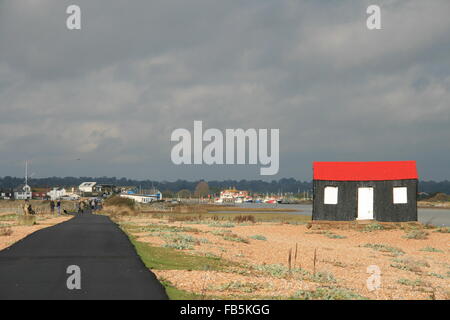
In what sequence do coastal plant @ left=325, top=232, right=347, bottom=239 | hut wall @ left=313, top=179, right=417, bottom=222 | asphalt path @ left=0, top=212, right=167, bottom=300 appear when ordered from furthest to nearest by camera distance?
hut wall @ left=313, top=179, right=417, bottom=222 → coastal plant @ left=325, top=232, right=347, bottom=239 → asphalt path @ left=0, top=212, right=167, bottom=300

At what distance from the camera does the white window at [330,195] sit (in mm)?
44719

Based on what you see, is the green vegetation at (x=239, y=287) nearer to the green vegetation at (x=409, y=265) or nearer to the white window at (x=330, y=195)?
the green vegetation at (x=409, y=265)

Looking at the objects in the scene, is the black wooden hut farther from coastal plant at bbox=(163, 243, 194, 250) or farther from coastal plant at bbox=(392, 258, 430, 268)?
coastal plant at bbox=(163, 243, 194, 250)

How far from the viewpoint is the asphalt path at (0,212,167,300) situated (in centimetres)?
1146

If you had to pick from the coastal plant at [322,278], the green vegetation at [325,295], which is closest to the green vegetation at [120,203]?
the coastal plant at [322,278]

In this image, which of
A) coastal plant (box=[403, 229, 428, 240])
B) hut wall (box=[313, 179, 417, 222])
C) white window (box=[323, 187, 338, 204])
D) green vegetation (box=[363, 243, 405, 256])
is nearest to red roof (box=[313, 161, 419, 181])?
hut wall (box=[313, 179, 417, 222])

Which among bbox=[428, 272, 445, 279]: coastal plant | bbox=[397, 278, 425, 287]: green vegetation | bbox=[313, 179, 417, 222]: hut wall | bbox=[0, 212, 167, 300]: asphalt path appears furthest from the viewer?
bbox=[313, 179, 417, 222]: hut wall

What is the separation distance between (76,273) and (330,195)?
33.2 metres

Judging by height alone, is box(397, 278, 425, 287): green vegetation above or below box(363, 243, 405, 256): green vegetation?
above

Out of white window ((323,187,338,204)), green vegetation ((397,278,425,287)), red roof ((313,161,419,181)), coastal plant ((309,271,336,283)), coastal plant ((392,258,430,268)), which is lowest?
coastal plant ((392,258,430,268))

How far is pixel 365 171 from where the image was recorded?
45375 mm

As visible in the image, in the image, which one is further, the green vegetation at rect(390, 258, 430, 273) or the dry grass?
the green vegetation at rect(390, 258, 430, 273)
